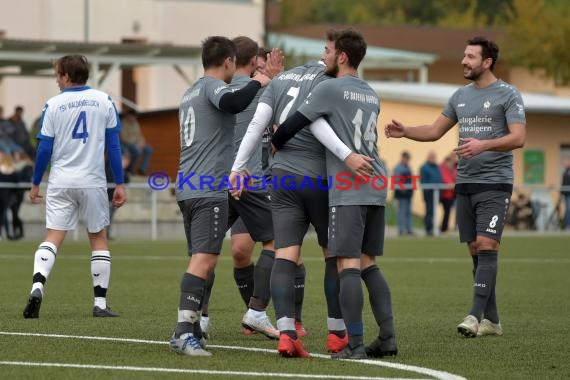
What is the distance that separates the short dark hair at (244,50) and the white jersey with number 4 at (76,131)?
178 cm

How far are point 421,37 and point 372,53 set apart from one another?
840 centimetres

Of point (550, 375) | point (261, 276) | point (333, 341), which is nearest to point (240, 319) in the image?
point (261, 276)

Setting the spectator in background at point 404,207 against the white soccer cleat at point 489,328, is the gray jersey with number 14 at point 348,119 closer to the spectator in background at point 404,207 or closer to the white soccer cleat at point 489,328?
the white soccer cleat at point 489,328

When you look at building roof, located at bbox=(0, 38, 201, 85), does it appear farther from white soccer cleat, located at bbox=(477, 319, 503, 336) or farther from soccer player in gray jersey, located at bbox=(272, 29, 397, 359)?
soccer player in gray jersey, located at bbox=(272, 29, 397, 359)

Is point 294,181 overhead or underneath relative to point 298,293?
overhead

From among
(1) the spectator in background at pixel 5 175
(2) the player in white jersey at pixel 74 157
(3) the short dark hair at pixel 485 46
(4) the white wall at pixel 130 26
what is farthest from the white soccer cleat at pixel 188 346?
(4) the white wall at pixel 130 26

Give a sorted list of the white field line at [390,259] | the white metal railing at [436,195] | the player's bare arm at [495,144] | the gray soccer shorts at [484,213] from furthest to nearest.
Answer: the white metal railing at [436,195]
the white field line at [390,259]
the gray soccer shorts at [484,213]
the player's bare arm at [495,144]

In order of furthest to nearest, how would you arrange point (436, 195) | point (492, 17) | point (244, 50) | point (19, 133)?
point (492, 17) → point (436, 195) → point (19, 133) → point (244, 50)

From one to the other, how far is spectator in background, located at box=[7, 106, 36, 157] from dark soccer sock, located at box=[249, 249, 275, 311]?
19.6 m

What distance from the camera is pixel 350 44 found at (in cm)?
899

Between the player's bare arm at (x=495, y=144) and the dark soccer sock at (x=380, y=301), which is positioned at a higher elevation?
the player's bare arm at (x=495, y=144)

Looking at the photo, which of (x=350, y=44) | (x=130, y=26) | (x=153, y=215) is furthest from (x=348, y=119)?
(x=130, y=26)

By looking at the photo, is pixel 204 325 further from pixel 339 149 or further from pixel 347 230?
pixel 339 149

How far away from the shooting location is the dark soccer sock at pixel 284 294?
8.98 m
